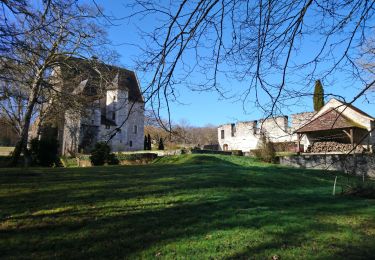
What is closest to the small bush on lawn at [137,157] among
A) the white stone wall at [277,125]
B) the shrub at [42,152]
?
the shrub at [42,152]

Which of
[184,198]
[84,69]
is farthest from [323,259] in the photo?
[84,69]

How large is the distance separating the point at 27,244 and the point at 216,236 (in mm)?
2648

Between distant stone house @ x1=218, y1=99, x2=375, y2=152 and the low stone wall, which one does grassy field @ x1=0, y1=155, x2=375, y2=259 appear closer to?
distant stone house @ x1=218, y1=99, x2=375, y2=152

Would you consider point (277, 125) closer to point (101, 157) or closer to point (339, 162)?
point (339, 162)

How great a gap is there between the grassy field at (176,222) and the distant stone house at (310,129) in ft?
4.76

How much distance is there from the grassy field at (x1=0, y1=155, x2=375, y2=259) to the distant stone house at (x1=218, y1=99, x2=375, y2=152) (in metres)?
1.45

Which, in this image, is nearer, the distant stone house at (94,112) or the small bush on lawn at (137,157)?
the distant stone house at (94,112)

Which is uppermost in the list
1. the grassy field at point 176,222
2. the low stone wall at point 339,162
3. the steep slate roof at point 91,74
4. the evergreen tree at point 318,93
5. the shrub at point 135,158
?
the steep slate roof at point 91,74

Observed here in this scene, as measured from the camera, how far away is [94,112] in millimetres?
27297

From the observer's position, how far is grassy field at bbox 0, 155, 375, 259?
4363 millimetres

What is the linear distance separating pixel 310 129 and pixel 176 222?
1881cm

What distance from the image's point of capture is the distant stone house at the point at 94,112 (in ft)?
57.5

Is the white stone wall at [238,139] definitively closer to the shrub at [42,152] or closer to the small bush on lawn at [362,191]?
the shrub at [42,152]

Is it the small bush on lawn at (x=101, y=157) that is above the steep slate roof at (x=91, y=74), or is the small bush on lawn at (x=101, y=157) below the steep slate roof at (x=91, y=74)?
below
